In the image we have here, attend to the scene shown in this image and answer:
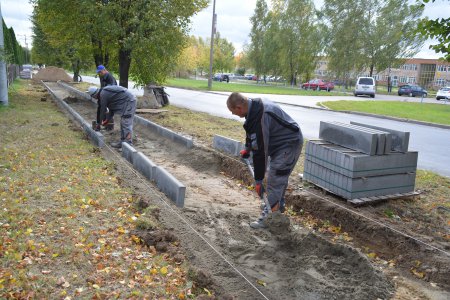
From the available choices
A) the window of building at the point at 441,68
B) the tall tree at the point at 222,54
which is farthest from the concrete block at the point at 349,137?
the window of building at the point at 441,68

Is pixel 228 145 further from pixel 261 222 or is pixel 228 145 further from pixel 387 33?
pixel 387 33

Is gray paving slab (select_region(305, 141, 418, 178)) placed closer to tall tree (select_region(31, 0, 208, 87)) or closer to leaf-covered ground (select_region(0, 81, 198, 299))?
leaf-covered ground (select_region(0, 81, 198, 299))

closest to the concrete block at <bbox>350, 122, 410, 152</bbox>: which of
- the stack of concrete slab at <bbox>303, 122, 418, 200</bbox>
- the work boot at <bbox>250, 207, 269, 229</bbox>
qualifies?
the stack of concrete slab at <bbox>303, 122, 418, 200</bbox>

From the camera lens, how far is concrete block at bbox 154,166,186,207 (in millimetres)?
5798

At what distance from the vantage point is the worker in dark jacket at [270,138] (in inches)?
177

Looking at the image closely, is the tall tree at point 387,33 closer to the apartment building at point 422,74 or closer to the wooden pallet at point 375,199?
the apartment building at point 422,74

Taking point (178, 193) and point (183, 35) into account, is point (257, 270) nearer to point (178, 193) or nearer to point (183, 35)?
point (178, 193)

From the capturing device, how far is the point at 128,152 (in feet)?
27.8

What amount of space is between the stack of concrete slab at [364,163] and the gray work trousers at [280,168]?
1.29m

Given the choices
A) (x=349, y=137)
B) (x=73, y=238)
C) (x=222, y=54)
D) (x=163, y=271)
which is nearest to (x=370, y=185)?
(x=349, y=137)

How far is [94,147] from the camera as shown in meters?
8.89

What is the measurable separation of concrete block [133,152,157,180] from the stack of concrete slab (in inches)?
108

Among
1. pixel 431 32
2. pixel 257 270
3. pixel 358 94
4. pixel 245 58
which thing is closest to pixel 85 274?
pixel 257 270

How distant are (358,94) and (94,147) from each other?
31453mm
